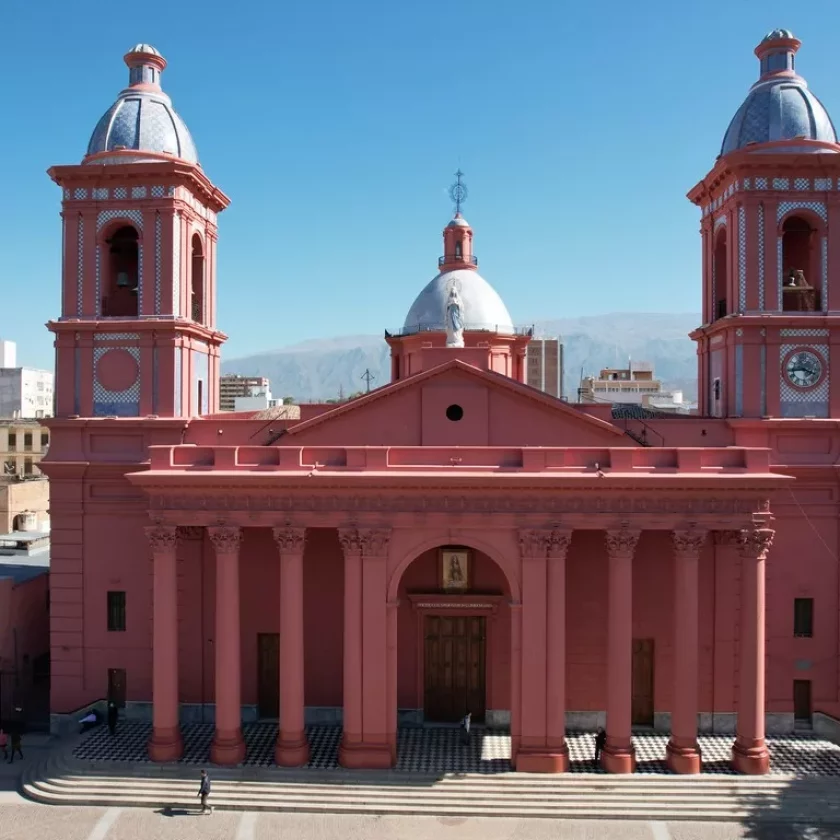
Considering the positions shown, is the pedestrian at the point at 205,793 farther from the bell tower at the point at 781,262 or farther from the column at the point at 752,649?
the bell tower at the point at 781,262

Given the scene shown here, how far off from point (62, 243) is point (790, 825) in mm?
24632

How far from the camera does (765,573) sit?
2419 centimetres

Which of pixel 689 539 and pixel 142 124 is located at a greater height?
pixel 142 124

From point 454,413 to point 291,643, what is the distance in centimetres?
750

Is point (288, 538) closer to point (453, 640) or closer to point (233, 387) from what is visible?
point (453, 640)

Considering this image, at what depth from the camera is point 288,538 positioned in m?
21.9

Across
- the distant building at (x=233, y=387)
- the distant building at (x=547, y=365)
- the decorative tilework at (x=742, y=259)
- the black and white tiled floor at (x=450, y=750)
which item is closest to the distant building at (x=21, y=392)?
the distant building at (x=233, y=387)

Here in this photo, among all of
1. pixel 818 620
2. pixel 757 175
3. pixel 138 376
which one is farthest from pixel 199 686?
pixel 757 175

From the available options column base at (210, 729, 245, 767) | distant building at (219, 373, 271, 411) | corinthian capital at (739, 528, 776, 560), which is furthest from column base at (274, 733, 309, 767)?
distant building at (219, 373, 271, 411)

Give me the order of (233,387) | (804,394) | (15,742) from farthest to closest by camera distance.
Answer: (233,387), (804,394), (15,742)

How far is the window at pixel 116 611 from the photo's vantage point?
992 inches

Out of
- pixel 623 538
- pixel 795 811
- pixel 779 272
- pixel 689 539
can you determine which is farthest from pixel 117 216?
pixel 795 811

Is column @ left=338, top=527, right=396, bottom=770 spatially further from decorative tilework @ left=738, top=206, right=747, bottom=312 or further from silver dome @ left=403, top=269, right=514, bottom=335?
silver dome @ left=403, top=269, right=514, bottom=335

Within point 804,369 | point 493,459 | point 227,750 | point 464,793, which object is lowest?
point 464,793
